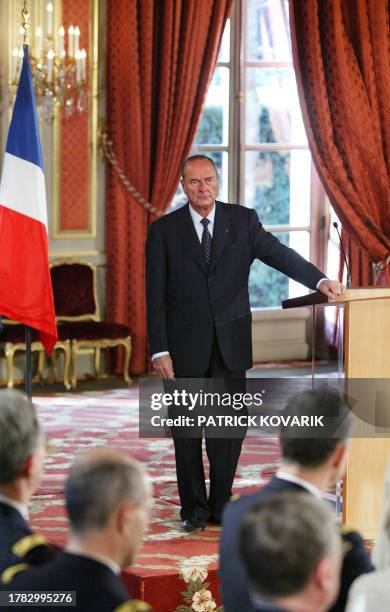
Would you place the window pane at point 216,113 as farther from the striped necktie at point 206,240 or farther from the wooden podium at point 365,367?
the wooden podium at point 365,367

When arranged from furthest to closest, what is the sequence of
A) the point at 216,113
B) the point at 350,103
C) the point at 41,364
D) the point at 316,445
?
the point at 216,113, the point at 350,103, the point at 41,364, the point at 316,445

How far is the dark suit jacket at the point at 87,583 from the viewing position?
1.99m

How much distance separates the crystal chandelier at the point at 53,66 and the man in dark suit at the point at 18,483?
21.5ft

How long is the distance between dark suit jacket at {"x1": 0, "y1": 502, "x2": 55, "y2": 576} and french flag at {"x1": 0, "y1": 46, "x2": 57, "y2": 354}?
11.2 feet

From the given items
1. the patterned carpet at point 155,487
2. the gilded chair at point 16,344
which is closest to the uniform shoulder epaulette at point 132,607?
the patterned carpet at point 155,487

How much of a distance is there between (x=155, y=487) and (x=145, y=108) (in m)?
4.44

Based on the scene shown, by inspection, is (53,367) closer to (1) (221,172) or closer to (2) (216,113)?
(1) (221,172)

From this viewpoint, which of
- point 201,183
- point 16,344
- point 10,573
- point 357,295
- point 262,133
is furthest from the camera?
point 262,133

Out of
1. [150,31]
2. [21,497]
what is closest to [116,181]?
[150,31]

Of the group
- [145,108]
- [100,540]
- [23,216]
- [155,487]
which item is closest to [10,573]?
[100,540]

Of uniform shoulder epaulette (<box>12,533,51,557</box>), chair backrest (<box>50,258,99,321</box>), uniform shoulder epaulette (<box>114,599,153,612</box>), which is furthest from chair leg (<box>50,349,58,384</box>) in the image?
uniform shoulder epaulette (<box>114,599,153,612</box>)

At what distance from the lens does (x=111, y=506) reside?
200 centimetres

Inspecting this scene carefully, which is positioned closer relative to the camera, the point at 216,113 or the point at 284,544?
the point at 284,544

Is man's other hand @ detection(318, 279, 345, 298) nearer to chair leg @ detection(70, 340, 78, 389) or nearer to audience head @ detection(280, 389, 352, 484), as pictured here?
audience head @ detection(280, 389, 352, 484)
